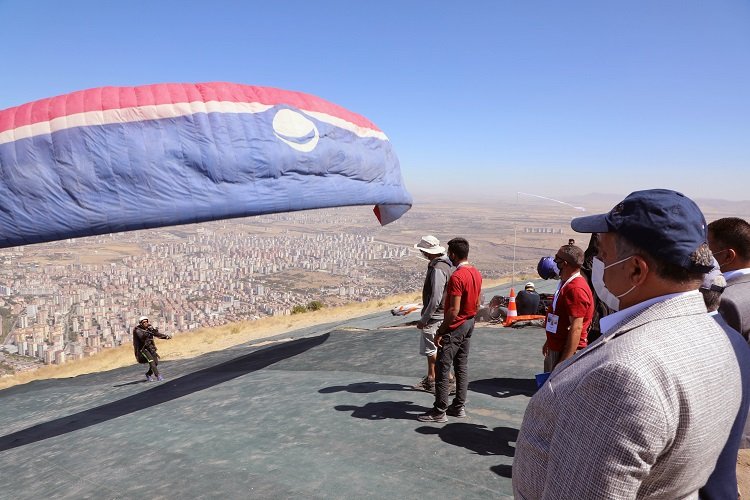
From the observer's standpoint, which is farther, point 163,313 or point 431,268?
point 163,313

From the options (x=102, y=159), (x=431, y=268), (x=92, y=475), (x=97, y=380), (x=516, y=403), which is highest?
(x=102, y=159)

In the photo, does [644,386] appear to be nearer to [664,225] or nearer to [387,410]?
[664,225]

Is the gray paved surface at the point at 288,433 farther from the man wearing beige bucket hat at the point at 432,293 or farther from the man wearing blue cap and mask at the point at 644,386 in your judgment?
the man wearing blue cap and mask at the point at 644,386

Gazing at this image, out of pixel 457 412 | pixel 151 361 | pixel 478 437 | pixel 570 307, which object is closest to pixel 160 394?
pixel 151 361

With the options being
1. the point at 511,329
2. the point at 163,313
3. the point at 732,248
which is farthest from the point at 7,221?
the point at 163,313

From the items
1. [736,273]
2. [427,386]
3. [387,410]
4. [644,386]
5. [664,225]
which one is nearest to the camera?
[644,386]

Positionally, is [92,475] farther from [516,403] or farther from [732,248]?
[732,248]

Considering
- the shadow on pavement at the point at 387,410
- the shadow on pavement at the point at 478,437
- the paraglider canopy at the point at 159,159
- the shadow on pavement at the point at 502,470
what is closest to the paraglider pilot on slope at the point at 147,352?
the paraglider canopy at the point at 159,159
